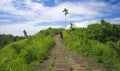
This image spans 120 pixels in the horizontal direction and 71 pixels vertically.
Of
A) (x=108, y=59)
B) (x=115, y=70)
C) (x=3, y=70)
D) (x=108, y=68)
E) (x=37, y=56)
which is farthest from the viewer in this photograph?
(x=37, y=56)

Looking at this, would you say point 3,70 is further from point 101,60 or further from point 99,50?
point 99,50

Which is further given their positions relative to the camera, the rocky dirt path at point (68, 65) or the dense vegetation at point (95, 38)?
the dense vegetation at point (95, 38)

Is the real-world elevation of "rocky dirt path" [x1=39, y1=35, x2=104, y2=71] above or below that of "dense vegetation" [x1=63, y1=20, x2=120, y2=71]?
below

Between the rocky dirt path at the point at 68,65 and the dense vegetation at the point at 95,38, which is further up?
the dense vegetation at the point at 95,38

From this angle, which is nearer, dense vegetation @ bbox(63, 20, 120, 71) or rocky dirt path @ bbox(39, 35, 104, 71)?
rocky dirt path @ bbox(39, 35, 104, 71)

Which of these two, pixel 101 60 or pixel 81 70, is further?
pixel 101 60

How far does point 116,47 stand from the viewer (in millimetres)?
14672

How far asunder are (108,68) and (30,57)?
573 centimetres

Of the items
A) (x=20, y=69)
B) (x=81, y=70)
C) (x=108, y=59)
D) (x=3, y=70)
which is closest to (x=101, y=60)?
(x=108, y=59)

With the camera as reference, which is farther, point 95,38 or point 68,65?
point 95,38

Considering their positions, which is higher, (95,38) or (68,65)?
(95,38)

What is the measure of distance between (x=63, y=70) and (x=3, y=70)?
3889mm

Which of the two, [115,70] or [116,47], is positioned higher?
[116,47]

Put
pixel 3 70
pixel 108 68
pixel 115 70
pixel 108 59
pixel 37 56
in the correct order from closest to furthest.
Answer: pixel 3 70 → pixel 115 70 → pixel 108 68 → pixel 108 59 → pixel 37 56
